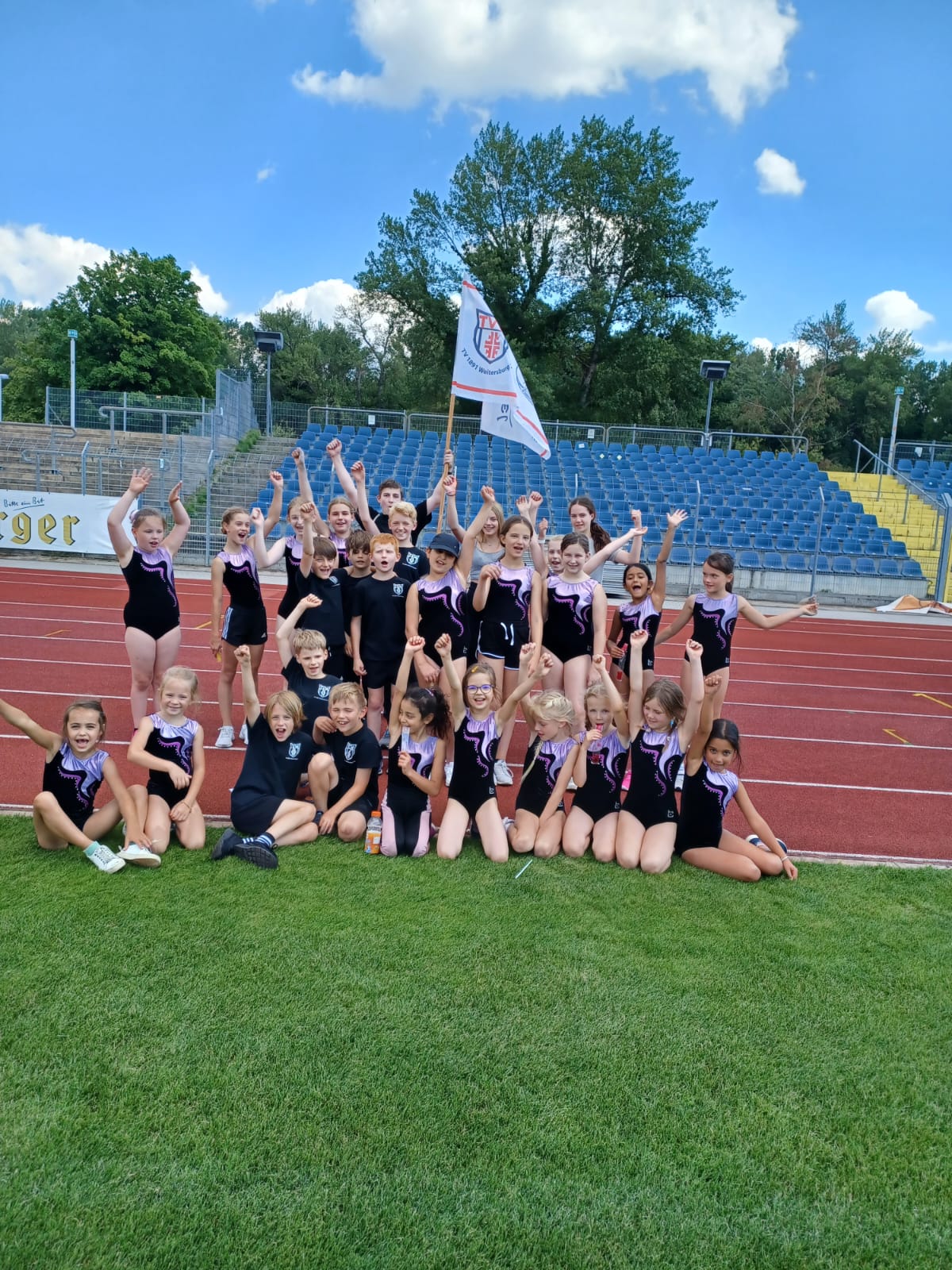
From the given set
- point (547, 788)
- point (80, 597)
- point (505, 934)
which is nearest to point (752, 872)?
point (547, 788)

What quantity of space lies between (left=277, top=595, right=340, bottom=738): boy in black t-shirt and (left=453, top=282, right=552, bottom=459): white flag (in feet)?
7.65

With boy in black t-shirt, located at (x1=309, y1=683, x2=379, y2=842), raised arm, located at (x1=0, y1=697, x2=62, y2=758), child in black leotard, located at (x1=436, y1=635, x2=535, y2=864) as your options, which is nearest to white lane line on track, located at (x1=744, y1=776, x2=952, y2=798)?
child in black leotard, located at (x1=436, y1=635, x2=535, y2=864)

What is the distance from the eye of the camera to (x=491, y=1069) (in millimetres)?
2904

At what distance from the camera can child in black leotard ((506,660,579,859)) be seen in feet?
15.8

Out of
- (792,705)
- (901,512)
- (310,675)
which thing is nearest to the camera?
(310,675)

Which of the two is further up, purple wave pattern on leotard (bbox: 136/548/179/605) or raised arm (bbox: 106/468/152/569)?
raised arm (bbox: 106/468/152/569)

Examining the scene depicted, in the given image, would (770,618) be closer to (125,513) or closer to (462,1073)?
(462,1073)

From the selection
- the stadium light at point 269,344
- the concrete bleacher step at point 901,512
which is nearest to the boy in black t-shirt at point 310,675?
the concrete bleacher step at point 901,512

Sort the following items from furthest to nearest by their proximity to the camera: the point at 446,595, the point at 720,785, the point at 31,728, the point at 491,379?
the point at 491,379 → the point at 446,595 → the point at 720,785 → the point at 31,728

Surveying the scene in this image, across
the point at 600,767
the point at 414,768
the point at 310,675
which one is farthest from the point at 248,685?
the point at 600,767

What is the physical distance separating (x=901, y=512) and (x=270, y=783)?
22.2 m

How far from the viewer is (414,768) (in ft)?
16.0

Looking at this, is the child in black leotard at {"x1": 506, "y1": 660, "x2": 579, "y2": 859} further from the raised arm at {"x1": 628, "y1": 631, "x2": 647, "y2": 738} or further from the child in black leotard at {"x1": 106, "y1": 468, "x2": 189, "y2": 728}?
the child in black leotard at {"x1": 106, "y1": 468, "x2": 189, "y2": 728}

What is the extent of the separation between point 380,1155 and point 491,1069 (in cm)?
52
